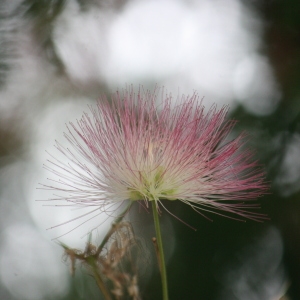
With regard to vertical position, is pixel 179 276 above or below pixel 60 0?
below

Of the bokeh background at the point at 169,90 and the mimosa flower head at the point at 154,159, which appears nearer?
the mimosa flower head at the point at 154,159

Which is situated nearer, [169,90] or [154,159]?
[154,159]

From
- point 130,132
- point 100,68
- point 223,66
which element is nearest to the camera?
point 130,132

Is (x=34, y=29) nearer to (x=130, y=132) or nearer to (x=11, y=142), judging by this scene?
(x=11, y=142)

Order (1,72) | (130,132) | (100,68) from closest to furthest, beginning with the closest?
(130,132) < (1,72) < (100,68)

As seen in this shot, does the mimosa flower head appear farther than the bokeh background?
No

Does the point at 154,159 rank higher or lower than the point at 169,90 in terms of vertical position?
lower

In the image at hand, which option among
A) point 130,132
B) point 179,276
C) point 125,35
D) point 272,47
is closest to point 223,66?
point 272,47

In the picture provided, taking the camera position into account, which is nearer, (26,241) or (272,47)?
(26,241)
